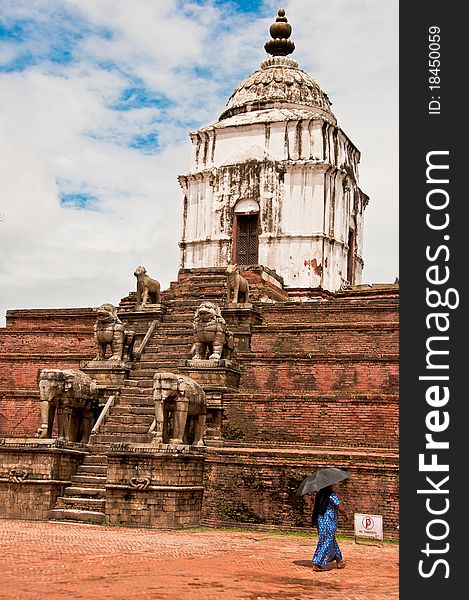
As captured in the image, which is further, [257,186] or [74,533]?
[257,186]

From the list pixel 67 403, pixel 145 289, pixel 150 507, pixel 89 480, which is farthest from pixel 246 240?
pixel 150 507

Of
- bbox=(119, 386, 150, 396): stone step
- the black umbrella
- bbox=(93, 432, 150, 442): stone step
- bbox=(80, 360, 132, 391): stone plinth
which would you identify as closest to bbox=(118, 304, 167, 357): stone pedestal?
bbox=(80, 360, 132, 391): stone plinth

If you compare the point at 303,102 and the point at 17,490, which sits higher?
the point at 303,102

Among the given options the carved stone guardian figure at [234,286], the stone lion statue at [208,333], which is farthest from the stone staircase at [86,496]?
the carved stone guardian figure at [234,286]

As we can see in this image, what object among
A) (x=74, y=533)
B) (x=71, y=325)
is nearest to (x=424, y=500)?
(x=74, y=533)

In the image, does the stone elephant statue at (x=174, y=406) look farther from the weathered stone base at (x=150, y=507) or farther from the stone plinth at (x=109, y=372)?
the stone plinth at (x=109, y=372)

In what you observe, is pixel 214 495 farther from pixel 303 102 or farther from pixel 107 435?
pixel 303 102

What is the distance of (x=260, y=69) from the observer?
36531mm

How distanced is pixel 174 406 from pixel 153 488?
1852mm

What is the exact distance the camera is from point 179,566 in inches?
461

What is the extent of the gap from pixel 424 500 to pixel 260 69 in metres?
30.0

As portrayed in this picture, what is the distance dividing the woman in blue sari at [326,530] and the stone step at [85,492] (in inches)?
230

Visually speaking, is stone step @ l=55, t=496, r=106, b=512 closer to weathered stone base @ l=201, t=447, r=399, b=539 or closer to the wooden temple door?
weathered stone base @ l=201, t=447, r=399, b=539

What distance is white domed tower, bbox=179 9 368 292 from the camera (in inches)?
1241
